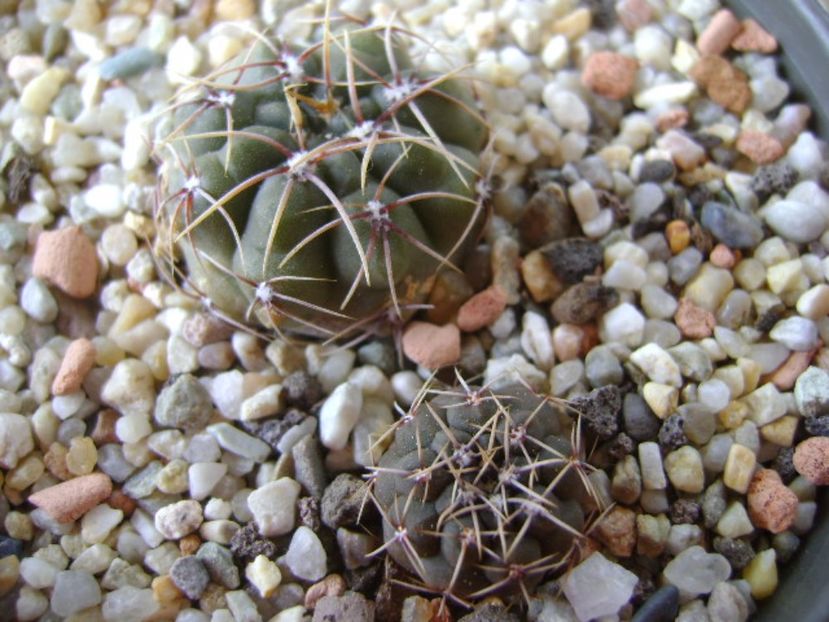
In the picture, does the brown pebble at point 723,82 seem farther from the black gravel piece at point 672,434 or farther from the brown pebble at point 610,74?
the black gravel piece at point 672,434

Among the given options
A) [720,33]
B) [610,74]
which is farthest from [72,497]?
[720,33]

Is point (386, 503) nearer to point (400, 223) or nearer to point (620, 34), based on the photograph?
point (400, 223)

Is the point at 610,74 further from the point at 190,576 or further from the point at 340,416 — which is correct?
the point at 190,576

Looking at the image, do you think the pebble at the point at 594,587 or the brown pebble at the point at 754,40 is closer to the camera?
the pebble at the point at 594,587

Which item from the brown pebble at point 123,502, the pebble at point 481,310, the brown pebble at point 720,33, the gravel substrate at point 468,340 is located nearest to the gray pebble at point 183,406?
the gravel substrate at point 468,340

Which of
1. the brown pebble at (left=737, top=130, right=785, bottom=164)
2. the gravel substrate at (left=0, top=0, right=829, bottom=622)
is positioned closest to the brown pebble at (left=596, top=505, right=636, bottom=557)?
the gravel substrate at (left=0, top=0, right=829, bottom=622)

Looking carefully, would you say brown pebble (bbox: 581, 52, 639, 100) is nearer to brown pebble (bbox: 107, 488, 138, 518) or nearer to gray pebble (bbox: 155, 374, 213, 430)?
gray pebble (bbox: 155, 374, 213, 430)

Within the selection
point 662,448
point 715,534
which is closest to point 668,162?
point 662,448
